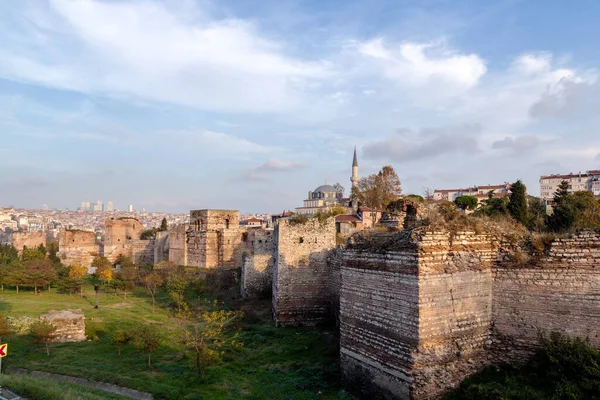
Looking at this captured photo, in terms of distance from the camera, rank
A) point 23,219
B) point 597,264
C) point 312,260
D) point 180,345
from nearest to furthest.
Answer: point 597,264, point 180,345, point 312,260, point 23,219

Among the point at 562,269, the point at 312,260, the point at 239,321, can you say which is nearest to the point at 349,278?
the point at 562,269

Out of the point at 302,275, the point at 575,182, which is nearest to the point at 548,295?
the point at 302,275

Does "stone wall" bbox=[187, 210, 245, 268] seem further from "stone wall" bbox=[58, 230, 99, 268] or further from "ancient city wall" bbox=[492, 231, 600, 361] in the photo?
"ancient city wall" bbox=[492, 231, 600, 361]

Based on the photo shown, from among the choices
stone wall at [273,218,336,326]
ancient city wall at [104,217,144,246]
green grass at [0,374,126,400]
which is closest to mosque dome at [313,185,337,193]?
ancient city wall at [104,217,144,246]

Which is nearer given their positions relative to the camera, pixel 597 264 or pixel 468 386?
pixel 597 264

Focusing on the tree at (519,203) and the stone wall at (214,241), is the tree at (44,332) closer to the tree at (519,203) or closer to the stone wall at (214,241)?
the stone wall at (214,241)

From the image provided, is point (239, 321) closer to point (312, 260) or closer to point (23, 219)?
point (312, 260)

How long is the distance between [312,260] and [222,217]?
67.6 ft

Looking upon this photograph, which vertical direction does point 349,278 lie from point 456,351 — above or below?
above

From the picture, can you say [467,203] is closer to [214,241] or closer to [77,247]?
[214,241]

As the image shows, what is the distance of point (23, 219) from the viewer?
149 m

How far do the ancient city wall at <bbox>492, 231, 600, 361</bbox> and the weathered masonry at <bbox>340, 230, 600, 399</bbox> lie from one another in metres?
0.02

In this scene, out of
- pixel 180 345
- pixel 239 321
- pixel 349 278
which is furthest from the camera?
pixel 239 321

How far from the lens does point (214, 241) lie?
1356 inches
